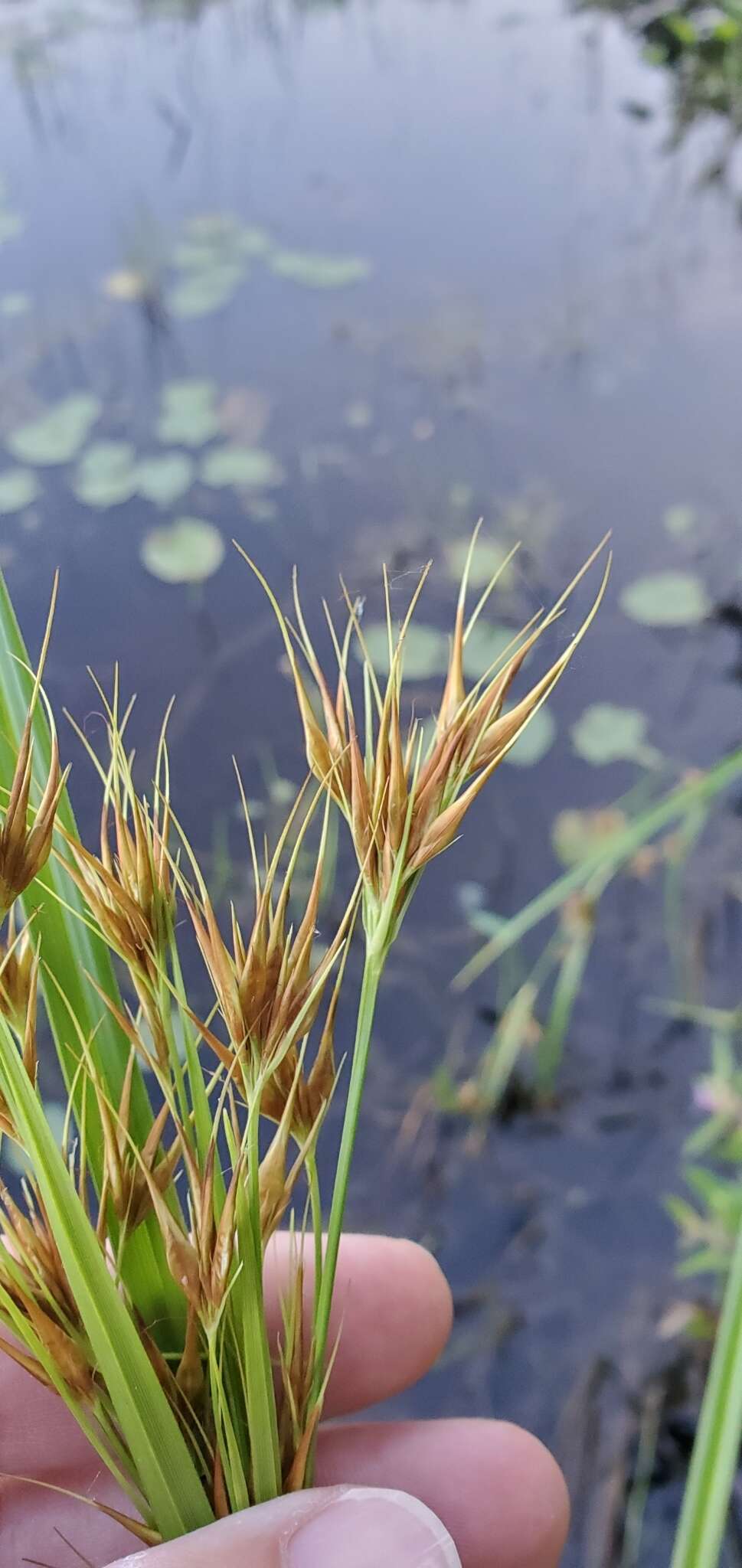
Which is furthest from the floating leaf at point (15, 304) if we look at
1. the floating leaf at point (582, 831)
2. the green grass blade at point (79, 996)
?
the green grass blade at point (79, 996)

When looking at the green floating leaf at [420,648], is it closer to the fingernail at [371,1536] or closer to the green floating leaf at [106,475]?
the green floating leaf at [106,475]

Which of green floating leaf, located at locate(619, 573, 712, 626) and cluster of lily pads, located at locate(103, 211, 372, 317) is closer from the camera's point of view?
green floating leaf, located at locate(619, 573, 712, 626)

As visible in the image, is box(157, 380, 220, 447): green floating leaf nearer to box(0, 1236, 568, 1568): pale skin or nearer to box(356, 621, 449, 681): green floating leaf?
box(356, 621, 449, 681): green floating leaf

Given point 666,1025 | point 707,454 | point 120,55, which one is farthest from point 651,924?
point 120,55

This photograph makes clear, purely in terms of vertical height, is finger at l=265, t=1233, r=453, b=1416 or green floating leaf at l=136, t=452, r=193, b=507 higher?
green floating leaf at l=136, t=452, r=193, b=507

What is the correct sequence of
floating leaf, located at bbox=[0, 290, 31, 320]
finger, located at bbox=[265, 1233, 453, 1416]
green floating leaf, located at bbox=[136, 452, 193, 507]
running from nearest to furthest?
1. finger, located at bbox=[265, 1233, 453, 1416]
2. green floating leaf, located at bbox=[136, 452, 193, 507]
3. floating leaf, located at bbox=[0, 290, 31, 320]

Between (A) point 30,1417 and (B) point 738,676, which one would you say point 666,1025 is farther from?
(A) point 30,1417

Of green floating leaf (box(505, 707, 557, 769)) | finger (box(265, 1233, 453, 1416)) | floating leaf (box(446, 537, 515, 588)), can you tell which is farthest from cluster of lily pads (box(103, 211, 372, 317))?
finger (box(265, 1233, 453, 1416))
